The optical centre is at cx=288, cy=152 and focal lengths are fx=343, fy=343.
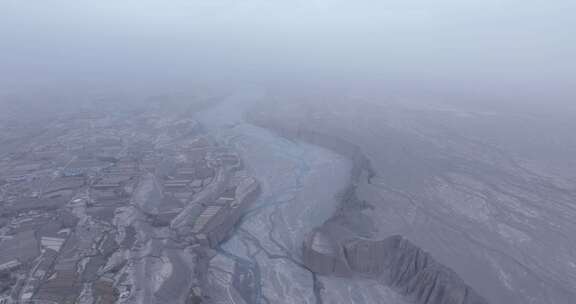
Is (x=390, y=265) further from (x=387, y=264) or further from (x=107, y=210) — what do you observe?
(x=107, y=210)

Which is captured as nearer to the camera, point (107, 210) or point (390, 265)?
point (390, 265)

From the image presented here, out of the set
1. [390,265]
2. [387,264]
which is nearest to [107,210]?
[387,264]

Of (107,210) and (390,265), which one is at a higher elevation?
(390,265)

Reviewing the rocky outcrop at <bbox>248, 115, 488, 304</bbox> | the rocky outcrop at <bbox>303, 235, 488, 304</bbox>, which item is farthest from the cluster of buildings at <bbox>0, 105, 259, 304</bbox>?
the rocky outcrop at <bbox>303, 235, 488, 304</bbox>

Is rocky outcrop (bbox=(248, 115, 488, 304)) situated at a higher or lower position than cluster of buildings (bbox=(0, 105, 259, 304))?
higher

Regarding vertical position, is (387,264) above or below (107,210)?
above

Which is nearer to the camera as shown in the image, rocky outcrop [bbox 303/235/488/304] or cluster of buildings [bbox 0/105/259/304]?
cluster of buildings [bbox 0/105/259/304]

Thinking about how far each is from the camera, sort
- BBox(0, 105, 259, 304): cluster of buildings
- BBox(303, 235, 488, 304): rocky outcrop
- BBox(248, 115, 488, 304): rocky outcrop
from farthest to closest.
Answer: BBox(303, 235, 488, 304): rocky outcrop → BBox(248, 115, 488, 304): rocky outcrop → BBox(0, 105, 259, 304): cluster of buildings

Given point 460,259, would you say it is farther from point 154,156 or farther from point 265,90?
point 265,90

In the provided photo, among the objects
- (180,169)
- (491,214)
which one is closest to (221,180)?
(180,169)

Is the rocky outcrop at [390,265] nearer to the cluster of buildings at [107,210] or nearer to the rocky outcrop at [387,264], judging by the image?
the rocky outcrop at [387,264]

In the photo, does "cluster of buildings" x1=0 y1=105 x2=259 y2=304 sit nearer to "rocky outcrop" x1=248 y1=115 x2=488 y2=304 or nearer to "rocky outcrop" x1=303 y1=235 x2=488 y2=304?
"rocky outcrop" x1=248 y1=115 x2=488 y2=304
